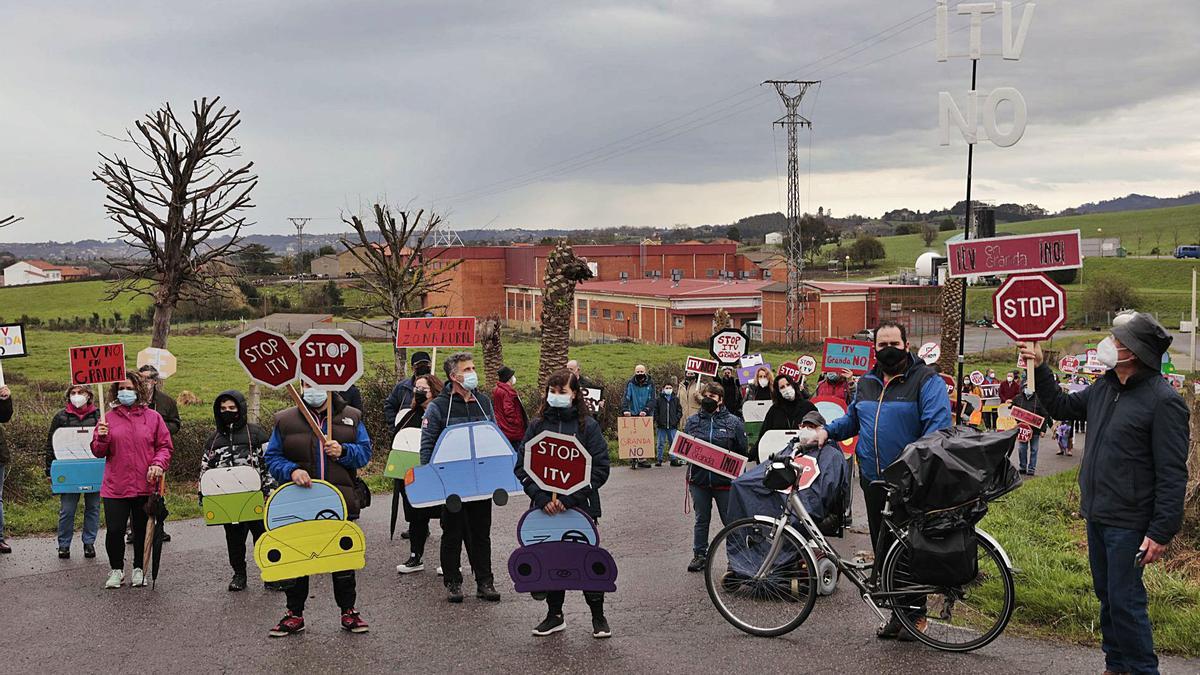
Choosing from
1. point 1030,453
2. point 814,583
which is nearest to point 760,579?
point 814,583

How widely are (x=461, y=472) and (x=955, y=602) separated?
162 inches

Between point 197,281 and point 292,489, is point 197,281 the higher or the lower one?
the higher one

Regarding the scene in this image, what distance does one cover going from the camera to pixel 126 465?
→ 9234 millimetres

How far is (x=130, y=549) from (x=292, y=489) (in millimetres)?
4615

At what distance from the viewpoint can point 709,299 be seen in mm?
70688

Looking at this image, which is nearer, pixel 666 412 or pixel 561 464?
pixel 561 464

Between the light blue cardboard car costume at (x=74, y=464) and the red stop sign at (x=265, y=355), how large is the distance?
361 centimetres

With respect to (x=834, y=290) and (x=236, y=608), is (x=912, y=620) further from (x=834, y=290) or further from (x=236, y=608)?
(x=834, y=290)

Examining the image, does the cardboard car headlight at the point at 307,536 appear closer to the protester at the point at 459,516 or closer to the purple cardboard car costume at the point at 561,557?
the protester at the point at 459,516

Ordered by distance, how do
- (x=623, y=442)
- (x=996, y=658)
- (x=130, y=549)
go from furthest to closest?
1. (x=623, y=442)
2. (x=130, y=549)
3. (x=996, y=658)

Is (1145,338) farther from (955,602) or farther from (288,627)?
(288,627)

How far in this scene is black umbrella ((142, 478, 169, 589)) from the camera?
30.1ft

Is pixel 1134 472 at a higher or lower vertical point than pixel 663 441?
higher

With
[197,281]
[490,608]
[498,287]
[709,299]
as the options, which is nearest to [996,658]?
[490,608]
